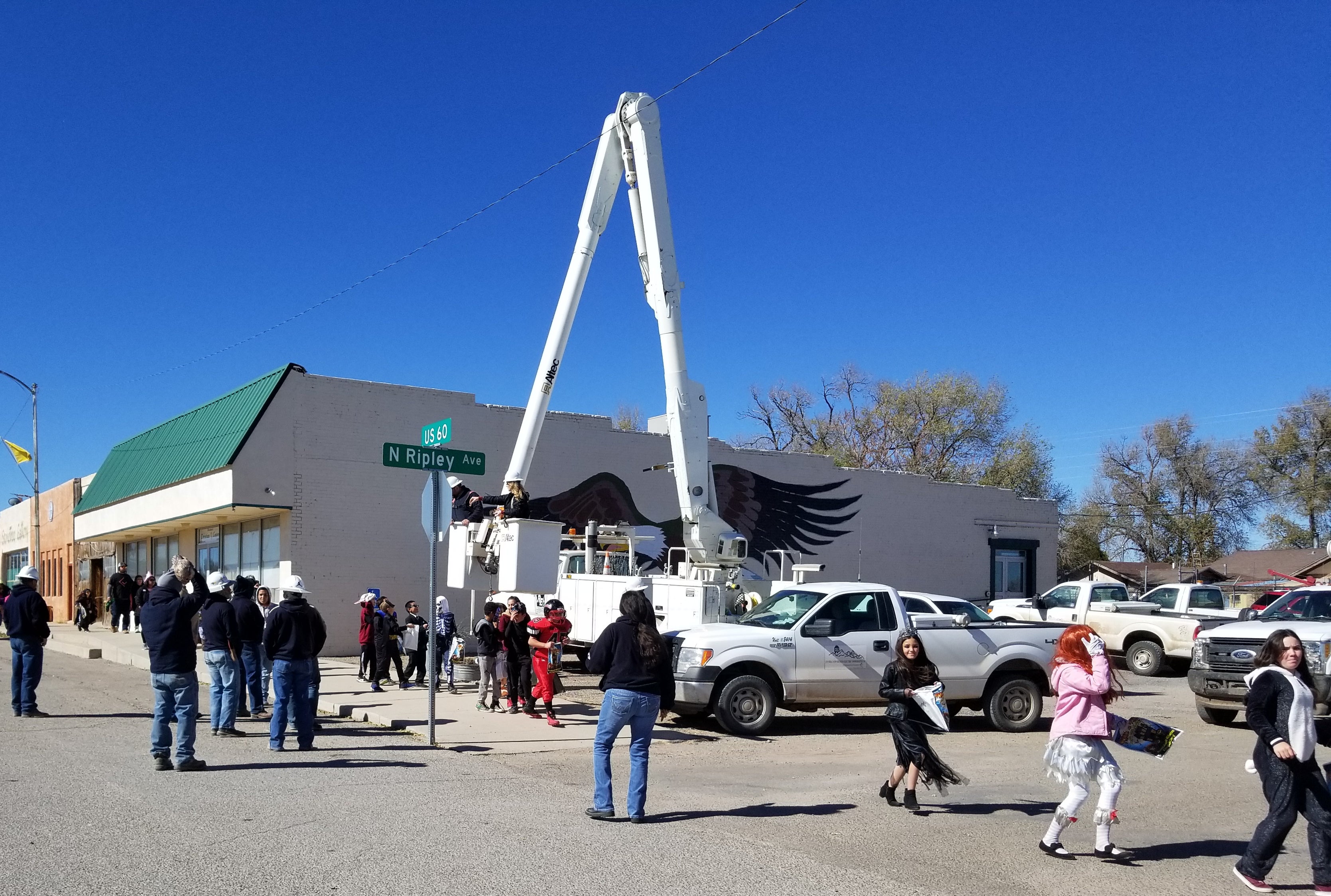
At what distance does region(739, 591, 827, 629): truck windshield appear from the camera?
13844 millimetres

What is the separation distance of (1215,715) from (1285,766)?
982 cm

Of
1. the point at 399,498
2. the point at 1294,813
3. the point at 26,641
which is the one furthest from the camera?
the point at 399,498

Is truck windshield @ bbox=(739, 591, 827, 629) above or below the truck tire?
above

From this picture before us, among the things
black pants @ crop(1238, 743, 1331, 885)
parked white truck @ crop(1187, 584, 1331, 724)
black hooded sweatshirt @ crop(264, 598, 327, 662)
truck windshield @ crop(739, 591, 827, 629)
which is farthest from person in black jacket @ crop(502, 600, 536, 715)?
black pants @ crop(1238, 743, 1331, 885)

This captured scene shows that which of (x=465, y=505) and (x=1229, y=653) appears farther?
(x=465, y=505)

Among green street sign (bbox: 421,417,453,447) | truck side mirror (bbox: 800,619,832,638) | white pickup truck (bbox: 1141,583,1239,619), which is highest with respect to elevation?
green street sign (bbox: 421,417,453,447)

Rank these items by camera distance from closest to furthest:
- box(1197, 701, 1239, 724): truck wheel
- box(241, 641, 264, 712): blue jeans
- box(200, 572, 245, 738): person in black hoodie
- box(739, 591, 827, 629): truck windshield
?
box(200, 572, 245, 738): person in black hoodie
box(241, 641, 264, 712): blue jeans
box(739, 591, 827, 629): truck windshield
box(1197, 701, 1239, 724): truck wheel

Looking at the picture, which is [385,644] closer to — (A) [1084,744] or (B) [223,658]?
(B) [223,658]

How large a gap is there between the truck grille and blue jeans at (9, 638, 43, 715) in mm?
14765

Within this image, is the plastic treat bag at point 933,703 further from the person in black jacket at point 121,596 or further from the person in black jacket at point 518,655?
the person in black jacket at point 121,596

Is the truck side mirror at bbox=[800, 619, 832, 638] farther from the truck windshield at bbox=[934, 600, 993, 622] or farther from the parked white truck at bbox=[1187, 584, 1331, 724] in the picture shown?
the parked white truck at bbox=[1187, 584, 1331, 724]

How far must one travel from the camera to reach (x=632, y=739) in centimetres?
802

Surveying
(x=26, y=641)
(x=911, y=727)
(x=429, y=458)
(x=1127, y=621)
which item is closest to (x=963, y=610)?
(x=1127, y=621)

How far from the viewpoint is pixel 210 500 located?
2402cm
